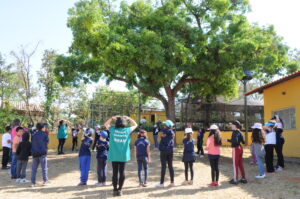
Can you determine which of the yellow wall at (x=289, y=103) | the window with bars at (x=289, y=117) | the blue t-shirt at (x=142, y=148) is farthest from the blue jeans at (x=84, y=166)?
the window with bars at (x=289, y=117)

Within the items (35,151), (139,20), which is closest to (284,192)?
(35,151)

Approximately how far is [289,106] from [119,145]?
31.6 feet

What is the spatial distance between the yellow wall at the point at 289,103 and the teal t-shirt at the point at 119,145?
9.05m

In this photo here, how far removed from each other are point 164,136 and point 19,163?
4348mm

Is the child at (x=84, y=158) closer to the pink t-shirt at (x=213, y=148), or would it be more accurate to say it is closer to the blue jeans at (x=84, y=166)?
the blue jeans at (x=84, y=166)

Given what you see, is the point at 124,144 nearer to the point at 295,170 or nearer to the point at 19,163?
the point at 19,163

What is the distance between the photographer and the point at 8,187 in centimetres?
790

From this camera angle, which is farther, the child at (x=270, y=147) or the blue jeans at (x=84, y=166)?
the child at (x=270, y=147)

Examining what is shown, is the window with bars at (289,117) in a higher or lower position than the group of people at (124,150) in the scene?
higher

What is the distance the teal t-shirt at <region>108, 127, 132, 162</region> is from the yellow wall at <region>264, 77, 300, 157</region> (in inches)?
356

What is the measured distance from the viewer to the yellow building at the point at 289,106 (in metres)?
12.9

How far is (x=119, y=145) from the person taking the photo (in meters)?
6.79

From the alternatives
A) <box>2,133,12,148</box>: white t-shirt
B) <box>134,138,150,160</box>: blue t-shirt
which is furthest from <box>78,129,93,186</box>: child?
<box>2,133,12,148</box>: white t-shirt

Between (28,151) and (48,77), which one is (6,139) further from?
(48,77)
